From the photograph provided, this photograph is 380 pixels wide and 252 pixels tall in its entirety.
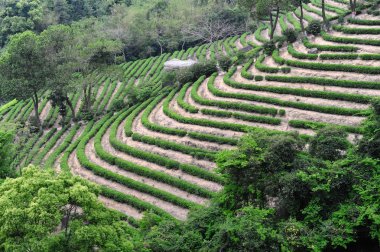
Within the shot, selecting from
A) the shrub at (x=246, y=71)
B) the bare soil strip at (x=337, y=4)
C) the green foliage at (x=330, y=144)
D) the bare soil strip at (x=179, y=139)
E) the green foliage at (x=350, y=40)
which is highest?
the bare soil strip at (x=337, y=4)

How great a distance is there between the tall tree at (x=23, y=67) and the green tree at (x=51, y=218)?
29.9 m

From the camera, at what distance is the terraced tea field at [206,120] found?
33750mm

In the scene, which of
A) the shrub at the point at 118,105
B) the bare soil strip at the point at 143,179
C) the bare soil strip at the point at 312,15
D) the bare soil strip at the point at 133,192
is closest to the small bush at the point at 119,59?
the shrub at the point at 118,105

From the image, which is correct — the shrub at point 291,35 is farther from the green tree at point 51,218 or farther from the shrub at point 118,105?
the green tree at point 51,218

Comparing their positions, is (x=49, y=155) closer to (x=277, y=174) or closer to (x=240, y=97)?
(x=240, y=97)

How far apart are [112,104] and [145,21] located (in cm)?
2940

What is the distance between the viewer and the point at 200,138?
122 ft

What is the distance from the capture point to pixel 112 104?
53375 mm

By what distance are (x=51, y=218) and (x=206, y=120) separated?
21.6 m

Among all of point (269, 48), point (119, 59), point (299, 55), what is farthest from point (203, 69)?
point (119, 59)

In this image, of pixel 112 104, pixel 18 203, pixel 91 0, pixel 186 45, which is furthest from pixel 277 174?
pixel 91 0

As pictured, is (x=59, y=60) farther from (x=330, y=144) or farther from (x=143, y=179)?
(x=330, y=144)

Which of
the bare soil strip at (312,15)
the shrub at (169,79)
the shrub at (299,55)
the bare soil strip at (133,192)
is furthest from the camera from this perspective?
the bare soil strip at (312,15)

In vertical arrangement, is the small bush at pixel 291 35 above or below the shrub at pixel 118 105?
above
